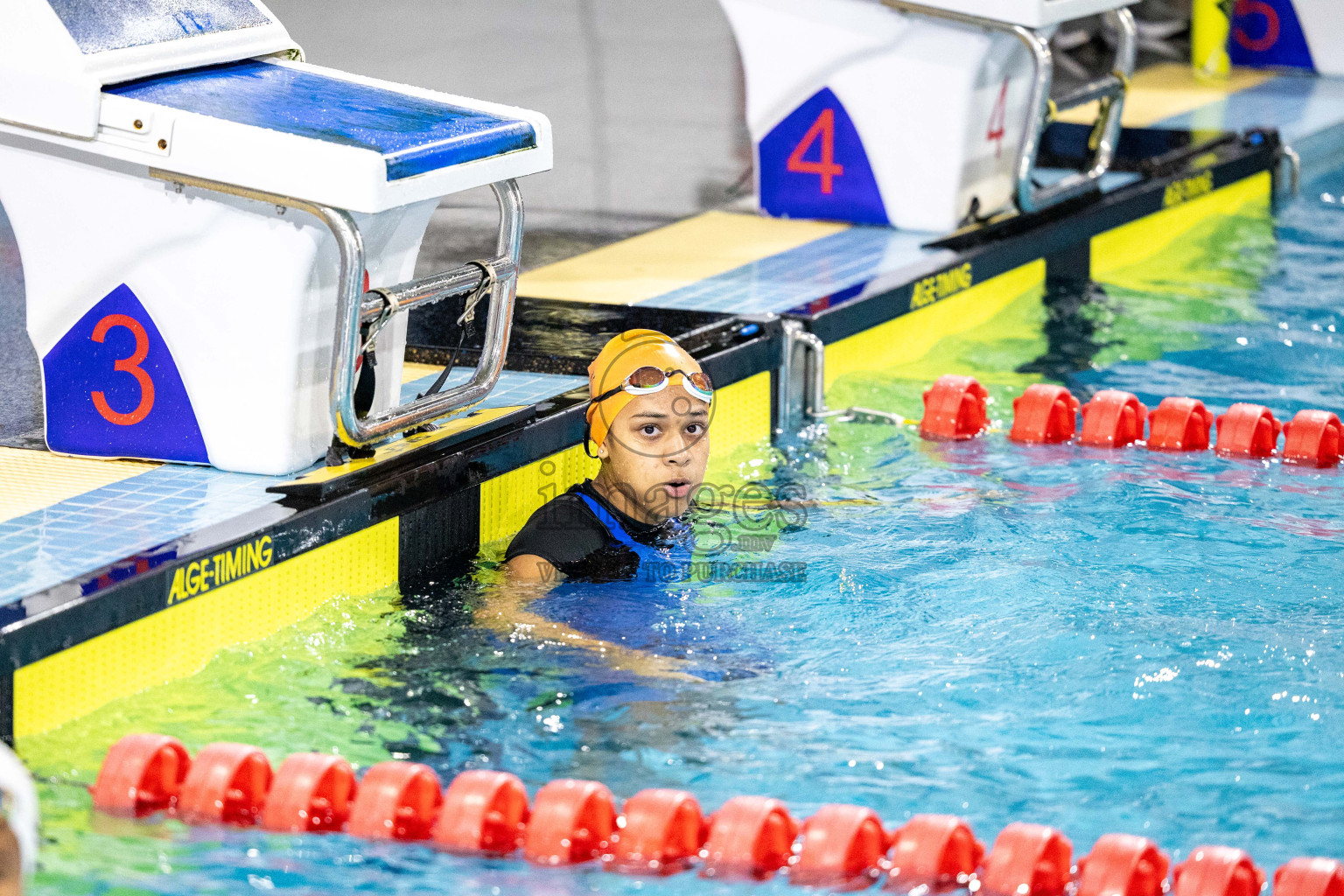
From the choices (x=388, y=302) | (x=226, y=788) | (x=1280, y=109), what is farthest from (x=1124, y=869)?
(x=1280, y=109)

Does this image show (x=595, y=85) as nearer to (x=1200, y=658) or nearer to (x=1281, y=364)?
(x=1281, y=364)

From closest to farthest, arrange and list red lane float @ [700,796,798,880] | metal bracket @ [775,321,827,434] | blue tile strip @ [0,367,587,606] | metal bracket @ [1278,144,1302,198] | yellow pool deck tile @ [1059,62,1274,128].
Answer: red lane float @ [700,796,798,880] < blue tile strip @ [0,367,587,606] < metal bracket @ [775,321,827,434] < metal bracket @ [1278,144,1302,198] < yellow pool deck tile @ [1059,62,1274,128]

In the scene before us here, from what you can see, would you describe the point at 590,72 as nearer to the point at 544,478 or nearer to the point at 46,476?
the point at 544,478

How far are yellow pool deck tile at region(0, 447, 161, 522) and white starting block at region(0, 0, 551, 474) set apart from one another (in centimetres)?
5

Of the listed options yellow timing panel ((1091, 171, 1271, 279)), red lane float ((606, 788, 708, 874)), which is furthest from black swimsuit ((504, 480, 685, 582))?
yellow timing panel ((1091, 171, 1271, 279))

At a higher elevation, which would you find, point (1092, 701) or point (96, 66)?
point (96, 66)

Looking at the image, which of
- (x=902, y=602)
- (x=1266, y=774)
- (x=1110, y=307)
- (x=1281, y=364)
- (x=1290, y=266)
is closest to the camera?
(x=1266, y=774)

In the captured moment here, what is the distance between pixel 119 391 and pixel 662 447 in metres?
1.26

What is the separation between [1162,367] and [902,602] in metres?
2.58

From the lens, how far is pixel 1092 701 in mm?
3662

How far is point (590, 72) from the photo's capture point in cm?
1077

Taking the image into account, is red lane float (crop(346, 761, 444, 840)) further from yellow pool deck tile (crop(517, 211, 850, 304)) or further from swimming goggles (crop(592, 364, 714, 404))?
yellow pool deck tile (crop(517, 211, 850, 304))

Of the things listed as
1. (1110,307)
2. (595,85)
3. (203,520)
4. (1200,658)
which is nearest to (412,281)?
(203,520)

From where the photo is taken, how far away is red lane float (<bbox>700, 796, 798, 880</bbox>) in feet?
9.87
